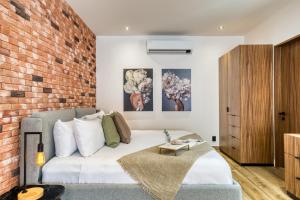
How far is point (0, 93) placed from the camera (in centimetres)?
166

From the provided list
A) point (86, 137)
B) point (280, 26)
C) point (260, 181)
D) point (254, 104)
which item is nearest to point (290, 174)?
point (260, 181)

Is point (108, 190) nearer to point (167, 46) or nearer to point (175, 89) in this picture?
point (175, 89)

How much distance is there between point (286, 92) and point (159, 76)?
7.70 feet

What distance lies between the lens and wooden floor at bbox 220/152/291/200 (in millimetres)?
2463

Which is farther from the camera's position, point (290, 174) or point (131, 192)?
point (290, 174)

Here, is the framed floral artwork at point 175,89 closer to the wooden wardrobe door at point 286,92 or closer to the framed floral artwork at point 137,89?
the framed floral artwork at point 137,89

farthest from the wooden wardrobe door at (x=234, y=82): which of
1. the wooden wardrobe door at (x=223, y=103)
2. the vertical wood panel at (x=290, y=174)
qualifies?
the vertical wood panel at (x=290, y=174)

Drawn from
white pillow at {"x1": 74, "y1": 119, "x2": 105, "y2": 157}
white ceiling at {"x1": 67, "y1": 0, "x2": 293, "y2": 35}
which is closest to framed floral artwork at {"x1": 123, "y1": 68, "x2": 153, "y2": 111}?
white ceiling at {"x1": 67, "y1": 0, "x2": 293, "y2": 35}

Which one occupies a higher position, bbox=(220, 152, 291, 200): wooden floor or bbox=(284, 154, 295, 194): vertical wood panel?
bbox=(284, 154, 295, 194): vertical wood panel

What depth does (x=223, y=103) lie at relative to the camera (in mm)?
4285

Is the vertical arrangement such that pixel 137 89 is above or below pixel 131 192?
above

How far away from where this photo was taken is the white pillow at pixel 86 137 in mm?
2090

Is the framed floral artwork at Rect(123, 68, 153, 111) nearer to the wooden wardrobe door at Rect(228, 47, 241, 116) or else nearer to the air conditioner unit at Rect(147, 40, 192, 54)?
the air conditioner unit at Rect(147, 40, 192, 54)

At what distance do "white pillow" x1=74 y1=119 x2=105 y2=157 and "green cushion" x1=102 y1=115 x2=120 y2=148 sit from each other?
0.17 m
